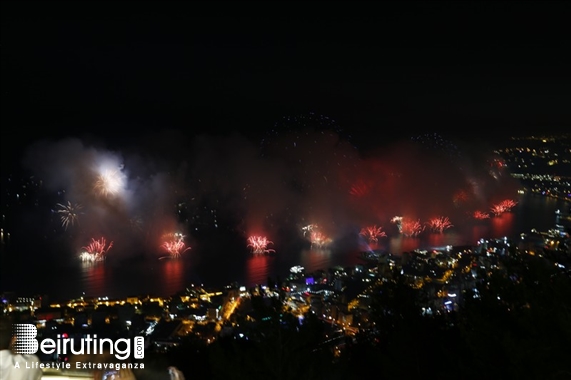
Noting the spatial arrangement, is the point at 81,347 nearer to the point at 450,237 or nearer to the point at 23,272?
the point at 23,272

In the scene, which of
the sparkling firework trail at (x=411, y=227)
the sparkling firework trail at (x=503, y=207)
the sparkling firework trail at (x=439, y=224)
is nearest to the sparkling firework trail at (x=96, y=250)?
the sparkling firework trail at (x=411, y=227)

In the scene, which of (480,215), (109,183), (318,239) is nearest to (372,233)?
(318,239)

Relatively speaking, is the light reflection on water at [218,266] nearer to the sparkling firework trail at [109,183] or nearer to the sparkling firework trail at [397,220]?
the sparkling firework trail at [397,220]

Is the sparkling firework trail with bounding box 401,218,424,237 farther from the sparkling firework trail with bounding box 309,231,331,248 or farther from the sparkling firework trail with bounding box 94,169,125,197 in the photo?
the sparkling firework trail with bounding box 94,169,125,197

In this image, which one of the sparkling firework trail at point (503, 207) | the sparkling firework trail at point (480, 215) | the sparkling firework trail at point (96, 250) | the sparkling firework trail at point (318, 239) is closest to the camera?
the sparkling firework trail at point (96, 250)

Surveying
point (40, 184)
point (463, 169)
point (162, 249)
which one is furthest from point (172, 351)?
point (463, 169)

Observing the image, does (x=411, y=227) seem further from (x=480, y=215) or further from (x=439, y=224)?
(x=480, y=215)
